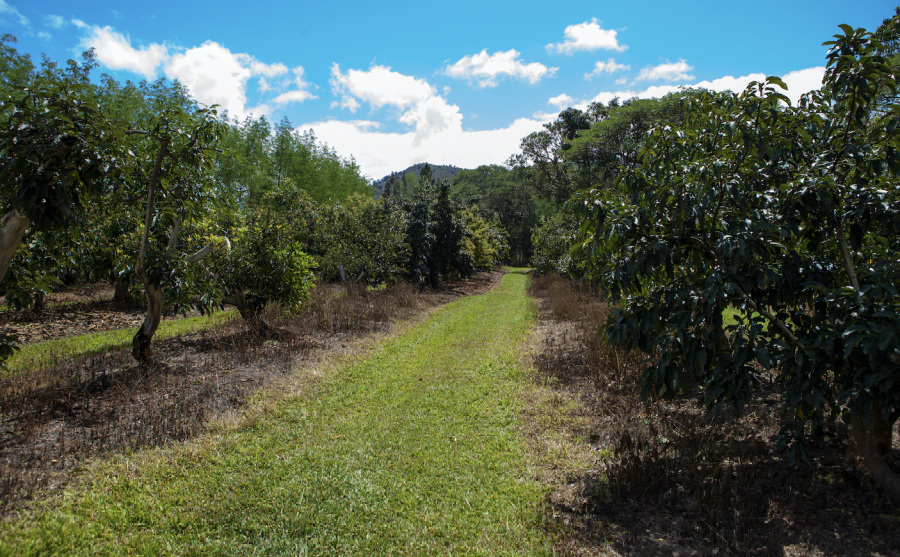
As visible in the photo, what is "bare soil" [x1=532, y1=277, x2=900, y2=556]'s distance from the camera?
3170 mm

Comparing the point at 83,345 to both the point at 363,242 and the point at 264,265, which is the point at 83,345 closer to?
the point at 264,265

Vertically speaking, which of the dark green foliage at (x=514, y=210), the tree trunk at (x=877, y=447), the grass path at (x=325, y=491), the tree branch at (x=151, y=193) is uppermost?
the dark green foliage at (x=514, y=210)

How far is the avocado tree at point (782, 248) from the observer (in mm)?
3002

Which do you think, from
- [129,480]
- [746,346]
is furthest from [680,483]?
[129,480]

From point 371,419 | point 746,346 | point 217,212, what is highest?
point 217,212

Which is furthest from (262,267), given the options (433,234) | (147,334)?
(433,234)

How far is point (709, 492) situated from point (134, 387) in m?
7.19

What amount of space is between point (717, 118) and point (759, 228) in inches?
65.4

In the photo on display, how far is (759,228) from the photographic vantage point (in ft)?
10.4

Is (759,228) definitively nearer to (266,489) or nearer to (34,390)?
(266,489)

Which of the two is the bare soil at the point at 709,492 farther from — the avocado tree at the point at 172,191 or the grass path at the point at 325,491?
the avocado tree at the point at 172,191

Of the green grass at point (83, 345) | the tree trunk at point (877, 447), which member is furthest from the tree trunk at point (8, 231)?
the tree trunk at point (877, 447)

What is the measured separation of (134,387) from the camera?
250 inches

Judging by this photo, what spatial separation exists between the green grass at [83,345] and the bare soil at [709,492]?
28.3 feet
